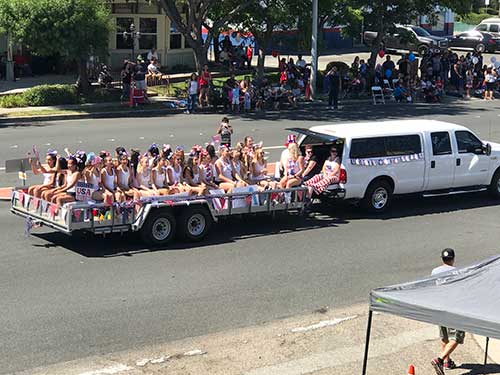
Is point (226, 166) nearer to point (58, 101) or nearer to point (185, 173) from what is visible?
point (185, 173)

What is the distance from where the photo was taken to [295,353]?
1077 cm

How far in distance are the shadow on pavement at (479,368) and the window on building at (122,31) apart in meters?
31.7

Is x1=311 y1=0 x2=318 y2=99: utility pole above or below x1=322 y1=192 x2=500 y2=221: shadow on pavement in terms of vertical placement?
above

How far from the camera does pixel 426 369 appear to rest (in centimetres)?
1041

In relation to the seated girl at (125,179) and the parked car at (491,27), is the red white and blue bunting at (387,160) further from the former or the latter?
the parked car at (491,27)

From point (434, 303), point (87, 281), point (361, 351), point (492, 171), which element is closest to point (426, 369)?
point (361, 351)

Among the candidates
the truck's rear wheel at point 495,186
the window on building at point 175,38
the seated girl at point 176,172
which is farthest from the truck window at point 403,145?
the window on building at point 175,38

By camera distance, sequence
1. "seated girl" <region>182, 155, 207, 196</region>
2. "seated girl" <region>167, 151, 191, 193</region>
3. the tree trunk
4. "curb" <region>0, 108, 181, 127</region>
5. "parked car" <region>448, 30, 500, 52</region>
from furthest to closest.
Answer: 1. "parked car" <region>448, 30, 500, 52</region>
2. the tree trunk
3. "curb" <region>0, 108, 181, 127</region>
4. "seated girl" <region>182, 155, 207, 196</region>
5. "seated girl" <region>167, 151, 191, 193</region>

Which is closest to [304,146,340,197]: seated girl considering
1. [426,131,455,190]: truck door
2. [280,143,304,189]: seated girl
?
[280,143,304,189]: seated girl

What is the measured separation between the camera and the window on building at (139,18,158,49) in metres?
40.3

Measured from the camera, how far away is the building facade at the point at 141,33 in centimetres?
3962

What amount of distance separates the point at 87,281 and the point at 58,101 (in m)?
19.7

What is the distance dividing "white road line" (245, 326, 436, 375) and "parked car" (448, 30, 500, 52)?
46.2 metres

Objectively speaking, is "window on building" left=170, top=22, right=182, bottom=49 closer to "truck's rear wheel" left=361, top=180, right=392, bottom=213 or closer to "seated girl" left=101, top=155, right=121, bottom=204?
"truck's rear wheel" left=361, top=180, right=392, bottom=213
